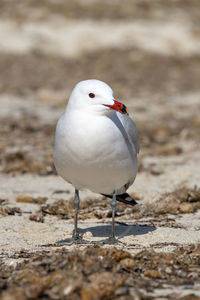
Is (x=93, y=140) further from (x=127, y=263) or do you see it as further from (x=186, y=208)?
(x=186, y=208)

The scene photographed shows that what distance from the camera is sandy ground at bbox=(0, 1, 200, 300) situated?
5.87 metres

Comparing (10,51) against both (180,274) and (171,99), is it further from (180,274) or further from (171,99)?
(180,274)

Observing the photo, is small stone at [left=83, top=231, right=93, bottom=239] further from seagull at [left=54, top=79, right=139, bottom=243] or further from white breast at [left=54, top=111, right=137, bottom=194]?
white breast at [left=54, top=111, right=137, bottom=194]

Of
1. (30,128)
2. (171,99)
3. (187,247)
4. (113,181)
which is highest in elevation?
(171,99)

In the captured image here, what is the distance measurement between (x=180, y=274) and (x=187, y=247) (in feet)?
2.42

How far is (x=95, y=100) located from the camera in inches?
210

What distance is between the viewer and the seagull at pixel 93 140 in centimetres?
530

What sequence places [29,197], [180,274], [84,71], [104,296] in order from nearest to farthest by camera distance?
[104,296] < [180,274] < [29,197] < [84,71]

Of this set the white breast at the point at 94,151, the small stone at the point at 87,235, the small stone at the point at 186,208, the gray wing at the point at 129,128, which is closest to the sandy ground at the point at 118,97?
the small stone at the point at 186,208

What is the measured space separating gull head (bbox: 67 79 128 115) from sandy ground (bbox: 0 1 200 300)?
3.85 feet

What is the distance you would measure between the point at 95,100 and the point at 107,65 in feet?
58.6

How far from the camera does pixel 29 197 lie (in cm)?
783

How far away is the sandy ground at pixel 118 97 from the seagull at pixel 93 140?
624 millimetres

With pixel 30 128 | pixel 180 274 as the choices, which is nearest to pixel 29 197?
pixel 180 274
